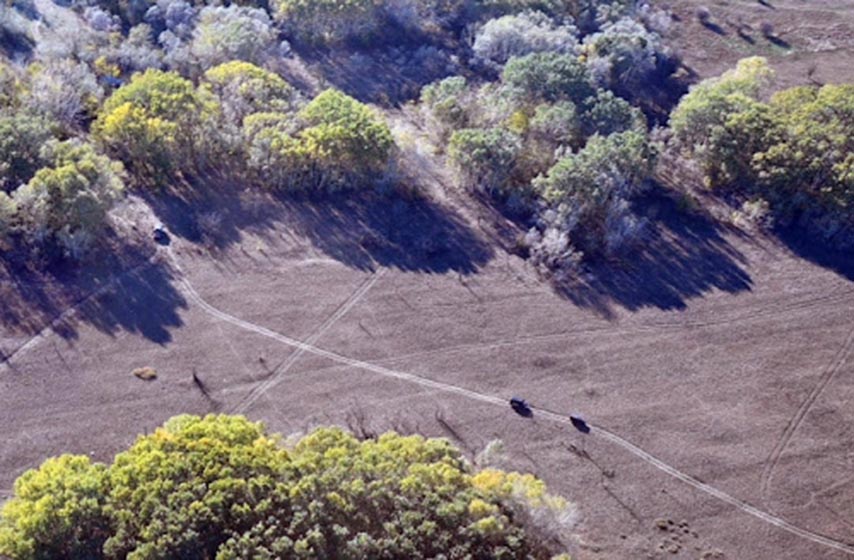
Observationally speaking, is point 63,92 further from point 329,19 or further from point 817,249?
point 817,249

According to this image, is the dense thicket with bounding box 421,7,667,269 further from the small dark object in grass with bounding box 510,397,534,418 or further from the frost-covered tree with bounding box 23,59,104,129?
the frost-covered tree with bounding box 23,59,104,129

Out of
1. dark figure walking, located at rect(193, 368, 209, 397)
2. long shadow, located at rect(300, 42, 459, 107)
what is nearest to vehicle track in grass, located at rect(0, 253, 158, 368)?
dark figure walking, located at rect(193, 368, 209, 397)

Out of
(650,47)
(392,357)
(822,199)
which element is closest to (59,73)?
(392,357)

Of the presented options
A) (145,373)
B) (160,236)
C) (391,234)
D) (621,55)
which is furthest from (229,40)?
(145,373)

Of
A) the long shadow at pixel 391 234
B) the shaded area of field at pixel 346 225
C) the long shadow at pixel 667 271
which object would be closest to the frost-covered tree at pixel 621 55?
the long shadow at pixel 667 271

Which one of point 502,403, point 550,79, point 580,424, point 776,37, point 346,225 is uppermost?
point 776,37

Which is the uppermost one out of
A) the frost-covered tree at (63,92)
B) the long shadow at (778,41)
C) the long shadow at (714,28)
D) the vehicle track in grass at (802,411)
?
the long shadow at (714,28)

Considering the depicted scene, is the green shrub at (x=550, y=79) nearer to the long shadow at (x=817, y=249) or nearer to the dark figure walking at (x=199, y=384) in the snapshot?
the long shadow at (x=817, y=249)

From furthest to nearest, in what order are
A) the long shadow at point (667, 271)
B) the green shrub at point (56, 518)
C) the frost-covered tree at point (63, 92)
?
the frost-covered tree at point (63, 92), the long shadow at point (667, 271), the green shrub at point (56, 518)
